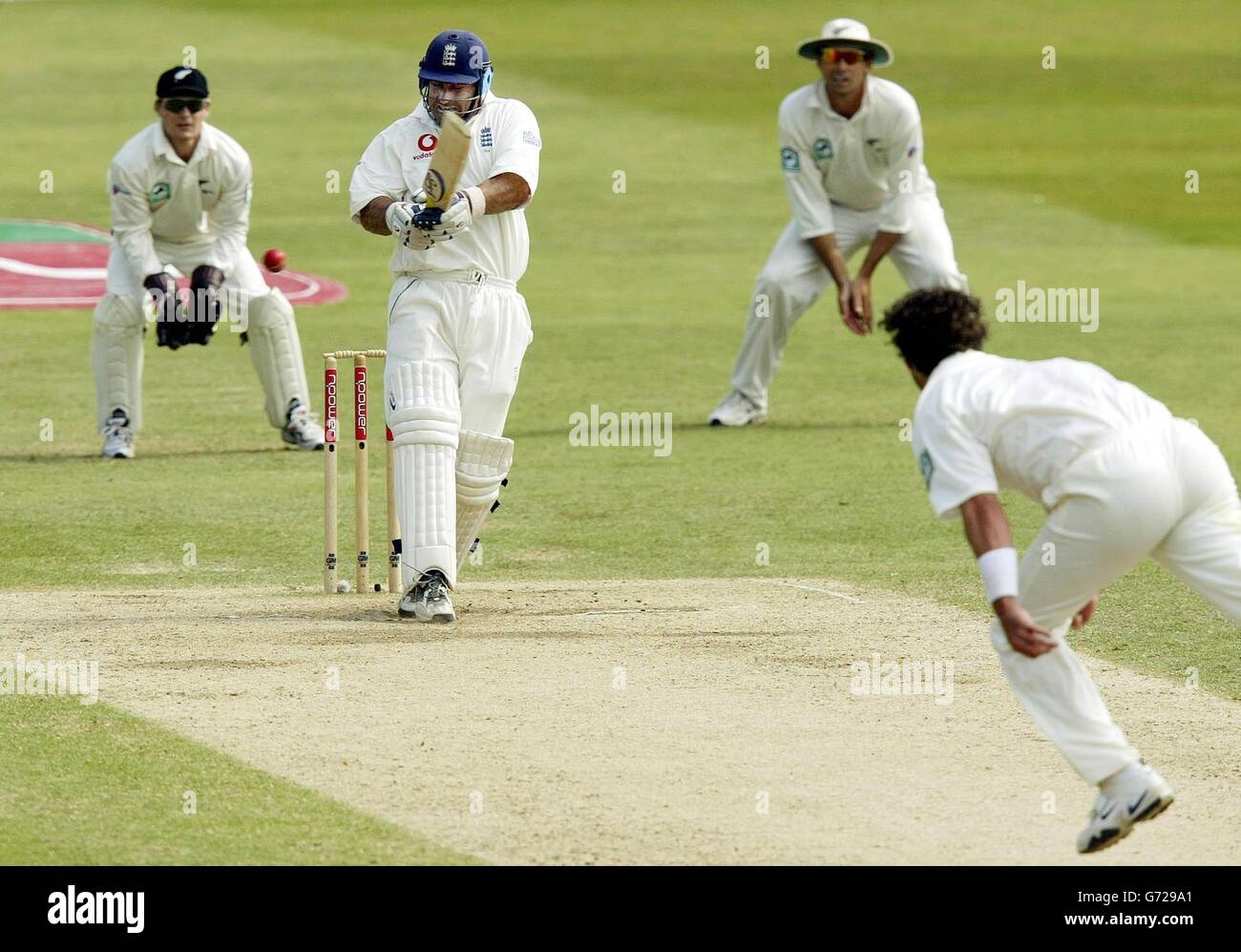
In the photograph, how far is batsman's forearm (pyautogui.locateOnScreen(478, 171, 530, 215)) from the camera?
28.5ft

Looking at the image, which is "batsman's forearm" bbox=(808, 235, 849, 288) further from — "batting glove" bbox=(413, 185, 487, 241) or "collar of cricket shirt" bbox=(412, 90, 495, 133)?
"batting glove" bbox=(413, 185, 487, 241)

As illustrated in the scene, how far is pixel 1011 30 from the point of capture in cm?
3969

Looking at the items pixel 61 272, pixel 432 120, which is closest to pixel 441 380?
pixel 432 120

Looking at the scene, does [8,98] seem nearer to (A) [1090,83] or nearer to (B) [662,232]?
(B) [662,232]

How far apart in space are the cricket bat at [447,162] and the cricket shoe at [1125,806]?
12.4 ft

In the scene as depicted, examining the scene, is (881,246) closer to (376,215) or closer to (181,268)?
(181,268)

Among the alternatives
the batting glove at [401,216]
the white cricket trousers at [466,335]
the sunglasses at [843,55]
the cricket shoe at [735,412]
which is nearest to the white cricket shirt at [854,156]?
the sunglasses at [843,55]

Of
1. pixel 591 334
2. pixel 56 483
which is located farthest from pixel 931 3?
pixel 56 483

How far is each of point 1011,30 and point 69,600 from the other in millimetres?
32952

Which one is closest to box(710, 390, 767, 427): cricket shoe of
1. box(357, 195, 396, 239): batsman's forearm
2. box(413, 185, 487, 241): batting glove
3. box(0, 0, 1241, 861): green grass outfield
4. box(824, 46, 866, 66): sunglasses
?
box(0, 0, 1241, 861): green grass outfield

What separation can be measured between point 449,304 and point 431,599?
1.19m

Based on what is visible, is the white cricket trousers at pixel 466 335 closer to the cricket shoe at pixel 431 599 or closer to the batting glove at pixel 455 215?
the batting glove at pixel 455 215

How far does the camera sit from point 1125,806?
5.62m

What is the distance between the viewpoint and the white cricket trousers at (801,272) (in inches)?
538
